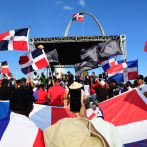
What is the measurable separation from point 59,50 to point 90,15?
18.6 metres

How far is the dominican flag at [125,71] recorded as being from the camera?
20.8ft

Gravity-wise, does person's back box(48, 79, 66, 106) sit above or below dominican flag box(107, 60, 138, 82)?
below

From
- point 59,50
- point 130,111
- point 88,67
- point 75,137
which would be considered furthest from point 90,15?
point 75,137

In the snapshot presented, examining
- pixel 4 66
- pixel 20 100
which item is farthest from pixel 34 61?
pixel 20 100

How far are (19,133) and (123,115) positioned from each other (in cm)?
314

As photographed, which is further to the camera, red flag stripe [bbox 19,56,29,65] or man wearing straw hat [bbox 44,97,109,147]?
red flag stripe [bbox 19,56,29,65]

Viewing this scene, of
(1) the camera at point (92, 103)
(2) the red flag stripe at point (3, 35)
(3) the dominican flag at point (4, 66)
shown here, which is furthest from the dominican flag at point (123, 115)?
(3) the dominican flag at point (4, 66)

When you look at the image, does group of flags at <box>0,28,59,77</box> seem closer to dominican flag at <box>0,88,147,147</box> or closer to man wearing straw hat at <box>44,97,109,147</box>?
dominican flag at <box>0,88,147,147</box>

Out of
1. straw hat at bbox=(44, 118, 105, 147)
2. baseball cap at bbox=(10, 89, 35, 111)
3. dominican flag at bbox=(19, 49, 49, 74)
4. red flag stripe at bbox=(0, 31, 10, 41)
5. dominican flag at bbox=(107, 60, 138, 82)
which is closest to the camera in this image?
straw hat at bbox=(44, 118, 105, 147)

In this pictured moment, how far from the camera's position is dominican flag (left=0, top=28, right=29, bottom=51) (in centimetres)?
651

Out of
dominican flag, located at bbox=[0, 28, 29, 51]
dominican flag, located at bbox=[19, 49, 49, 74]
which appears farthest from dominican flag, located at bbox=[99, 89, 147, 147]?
dominican flag, located at bbox=[0, 28, 29, 51]

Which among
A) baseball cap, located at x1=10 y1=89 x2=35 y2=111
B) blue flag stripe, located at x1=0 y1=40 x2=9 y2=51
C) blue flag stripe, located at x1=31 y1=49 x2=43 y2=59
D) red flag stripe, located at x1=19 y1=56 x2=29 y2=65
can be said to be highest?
blue flag stripe, located at x1=0 y1=40 x2=9 y2=51

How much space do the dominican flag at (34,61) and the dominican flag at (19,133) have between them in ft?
18.8

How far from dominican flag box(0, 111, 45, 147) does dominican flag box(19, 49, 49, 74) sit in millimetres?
5743
